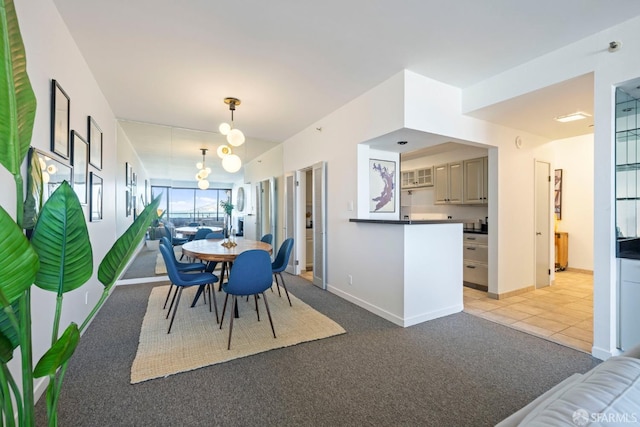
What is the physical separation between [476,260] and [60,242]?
4976mm

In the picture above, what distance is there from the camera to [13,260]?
739 mm

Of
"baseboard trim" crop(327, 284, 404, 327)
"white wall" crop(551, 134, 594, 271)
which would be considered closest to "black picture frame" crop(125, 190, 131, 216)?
"baseboard trim" crop(327, 284, 404, 327)

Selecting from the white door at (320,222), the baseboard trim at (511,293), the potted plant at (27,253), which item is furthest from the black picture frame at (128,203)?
the baseboard trim at (511,293)

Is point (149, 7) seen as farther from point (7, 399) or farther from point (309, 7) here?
point (7, 399)

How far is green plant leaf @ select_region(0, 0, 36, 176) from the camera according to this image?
0.80 meters

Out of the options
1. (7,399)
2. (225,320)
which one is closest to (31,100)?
(7,399)

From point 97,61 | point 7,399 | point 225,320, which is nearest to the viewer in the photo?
point 7,399

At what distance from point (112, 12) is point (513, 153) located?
192 inches

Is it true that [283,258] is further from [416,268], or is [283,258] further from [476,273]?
[476,273]

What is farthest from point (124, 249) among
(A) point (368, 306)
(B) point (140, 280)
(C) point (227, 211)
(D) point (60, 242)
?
(C) point (227, 211)

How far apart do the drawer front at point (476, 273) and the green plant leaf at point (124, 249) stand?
15.3ft

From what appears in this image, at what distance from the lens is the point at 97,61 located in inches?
115

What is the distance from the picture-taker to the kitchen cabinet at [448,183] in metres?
5.23

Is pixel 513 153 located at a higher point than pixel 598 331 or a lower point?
higher
